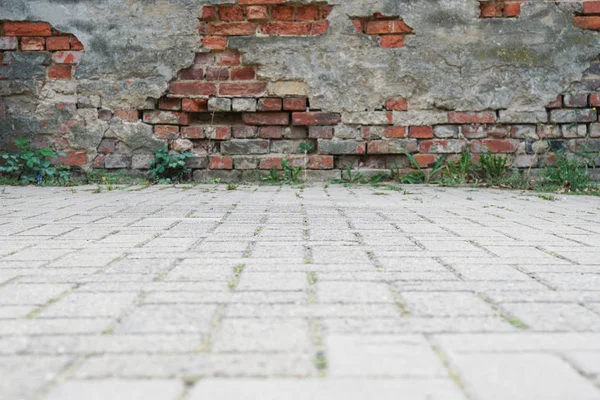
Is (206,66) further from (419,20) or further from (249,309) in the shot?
(249,309)

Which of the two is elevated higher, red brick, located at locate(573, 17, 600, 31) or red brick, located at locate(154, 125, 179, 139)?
red brick, located at locate(573, 17, 600, 31)

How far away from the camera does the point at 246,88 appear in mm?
5387

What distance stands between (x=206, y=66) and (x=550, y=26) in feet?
11.6

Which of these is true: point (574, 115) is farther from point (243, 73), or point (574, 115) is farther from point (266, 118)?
point (243, 73)

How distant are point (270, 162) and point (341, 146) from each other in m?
0.77

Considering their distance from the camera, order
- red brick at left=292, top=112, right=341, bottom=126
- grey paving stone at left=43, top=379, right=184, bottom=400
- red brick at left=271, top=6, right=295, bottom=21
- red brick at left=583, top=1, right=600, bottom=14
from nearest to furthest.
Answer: grey paving stone at left=43, top=379, right=184, bottom=400 → red brick at left=583, top=1, right=600, bottom=14 → red brick at left=271, top=6, right=295, bottom=21 → red brick at left=292, top=112, right=341, bottom=126

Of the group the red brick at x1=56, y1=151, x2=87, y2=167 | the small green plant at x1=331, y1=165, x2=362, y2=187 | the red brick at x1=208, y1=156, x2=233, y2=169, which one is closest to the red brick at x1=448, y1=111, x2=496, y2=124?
the small green plant at x1=331, y1=165, x2=362, y2=187

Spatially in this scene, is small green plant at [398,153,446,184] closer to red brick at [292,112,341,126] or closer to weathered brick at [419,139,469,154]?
weathered brick at [419,139,469,154]

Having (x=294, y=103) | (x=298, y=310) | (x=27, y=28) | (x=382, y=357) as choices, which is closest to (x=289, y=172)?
(x=294, y=103)

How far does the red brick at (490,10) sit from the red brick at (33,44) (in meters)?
4.50

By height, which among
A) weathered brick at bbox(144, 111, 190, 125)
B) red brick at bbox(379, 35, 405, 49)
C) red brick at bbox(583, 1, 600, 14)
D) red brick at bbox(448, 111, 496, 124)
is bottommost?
weathered brick at bbox(144, 111, 190, 125)

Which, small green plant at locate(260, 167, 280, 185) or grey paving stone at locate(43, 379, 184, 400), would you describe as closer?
grey paving stone at locate(43, 379, 184, 400)

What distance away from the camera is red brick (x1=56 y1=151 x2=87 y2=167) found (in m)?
5.48

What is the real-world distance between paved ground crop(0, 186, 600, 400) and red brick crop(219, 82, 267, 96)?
2.86m
